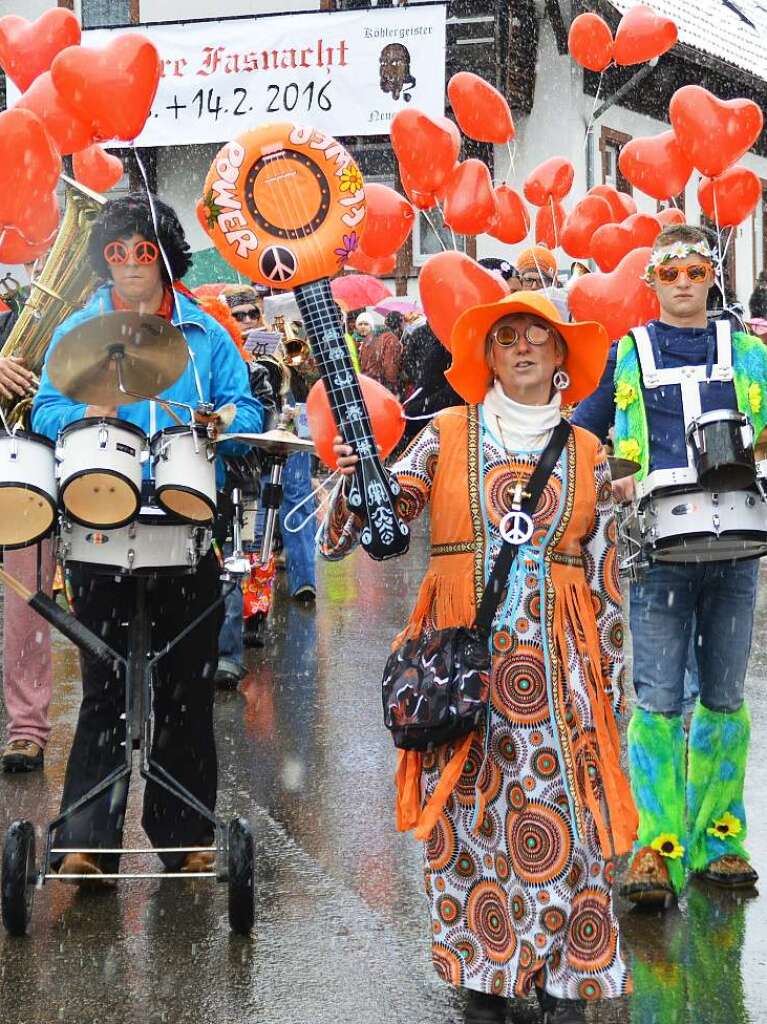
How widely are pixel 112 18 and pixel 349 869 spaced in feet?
69.1

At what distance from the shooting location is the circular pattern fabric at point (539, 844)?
389cm

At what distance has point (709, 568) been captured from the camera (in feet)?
16.3

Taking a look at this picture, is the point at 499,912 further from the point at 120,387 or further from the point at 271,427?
the point at 271,427

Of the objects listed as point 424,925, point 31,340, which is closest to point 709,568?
point 424,925

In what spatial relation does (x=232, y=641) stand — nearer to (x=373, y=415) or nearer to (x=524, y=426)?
(x=373, y=415)

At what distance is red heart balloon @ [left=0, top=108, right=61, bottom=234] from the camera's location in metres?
7.04

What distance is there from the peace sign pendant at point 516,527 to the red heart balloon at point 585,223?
9.36 meters

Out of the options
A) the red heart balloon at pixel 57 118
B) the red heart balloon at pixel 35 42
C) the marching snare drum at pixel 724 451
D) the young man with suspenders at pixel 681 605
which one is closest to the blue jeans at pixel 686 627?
the young man with suspenders at pixel 681 605

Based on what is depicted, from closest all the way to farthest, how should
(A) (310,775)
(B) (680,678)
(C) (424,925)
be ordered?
(C) (424,925)
(B) (680,678)
(A) (310,775)

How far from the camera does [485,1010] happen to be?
394 centimetres

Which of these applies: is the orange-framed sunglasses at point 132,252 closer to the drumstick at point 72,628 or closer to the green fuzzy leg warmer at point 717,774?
the drumstick at point 72,628

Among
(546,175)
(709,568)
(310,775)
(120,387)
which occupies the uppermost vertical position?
(546,175)

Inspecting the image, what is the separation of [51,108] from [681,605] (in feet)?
14.4

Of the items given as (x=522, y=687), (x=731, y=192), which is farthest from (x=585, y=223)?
(x=522, y=687)
